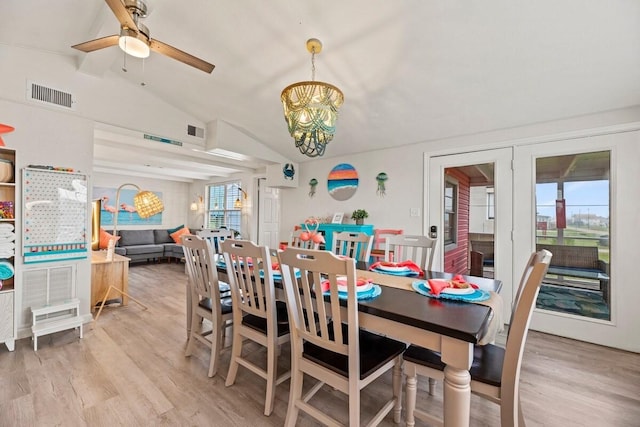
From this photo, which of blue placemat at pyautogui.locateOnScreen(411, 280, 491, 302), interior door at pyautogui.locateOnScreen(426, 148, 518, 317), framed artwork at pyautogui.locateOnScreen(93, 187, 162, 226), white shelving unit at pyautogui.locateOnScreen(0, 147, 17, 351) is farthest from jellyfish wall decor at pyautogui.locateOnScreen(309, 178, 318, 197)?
framed artwork at pyautogui.locateOnScreen(93, 187, 162, 226)

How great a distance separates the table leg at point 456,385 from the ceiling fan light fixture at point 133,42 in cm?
251

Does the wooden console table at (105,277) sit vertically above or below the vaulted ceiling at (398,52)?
below

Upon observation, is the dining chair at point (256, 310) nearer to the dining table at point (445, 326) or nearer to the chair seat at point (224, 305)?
the chair seat at point (224, 305)

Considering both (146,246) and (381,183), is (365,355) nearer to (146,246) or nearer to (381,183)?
(381,183)

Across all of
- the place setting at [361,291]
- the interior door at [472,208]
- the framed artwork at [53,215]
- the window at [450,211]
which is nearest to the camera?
the place setting at [361,291]

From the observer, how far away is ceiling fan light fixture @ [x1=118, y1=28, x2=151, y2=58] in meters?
1.84

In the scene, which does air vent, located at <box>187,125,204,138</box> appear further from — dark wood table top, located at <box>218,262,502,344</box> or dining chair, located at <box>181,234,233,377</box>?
dark wood table top, located at <box>218,262,502,344</box>

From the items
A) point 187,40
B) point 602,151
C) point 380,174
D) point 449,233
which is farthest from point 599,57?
point 187,40

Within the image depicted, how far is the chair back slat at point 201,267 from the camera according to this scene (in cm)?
209

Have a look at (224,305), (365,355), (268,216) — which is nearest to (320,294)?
(365,355)

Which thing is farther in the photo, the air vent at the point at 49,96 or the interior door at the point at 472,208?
the interior door at the point at 472,208

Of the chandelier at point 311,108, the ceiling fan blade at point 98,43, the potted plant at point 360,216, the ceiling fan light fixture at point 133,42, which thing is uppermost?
the ceiling fan blade at point 98,43

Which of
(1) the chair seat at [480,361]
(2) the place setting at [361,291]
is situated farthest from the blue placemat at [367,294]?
(1) the chair seat at [480,361]

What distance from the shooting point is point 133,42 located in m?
1.88
